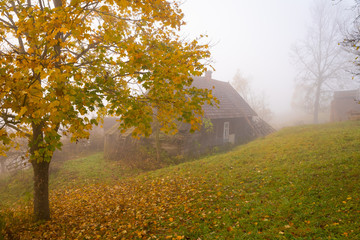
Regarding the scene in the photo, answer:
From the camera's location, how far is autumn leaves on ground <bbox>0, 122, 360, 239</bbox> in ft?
15.4

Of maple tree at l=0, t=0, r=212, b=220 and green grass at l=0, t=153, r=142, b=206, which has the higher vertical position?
maple tree at l=0, t=0, r=212, b=220

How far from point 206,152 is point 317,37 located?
26.6 m

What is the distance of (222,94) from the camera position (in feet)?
77.9

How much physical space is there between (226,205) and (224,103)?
55.3 feet

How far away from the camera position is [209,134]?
18172 millimetres

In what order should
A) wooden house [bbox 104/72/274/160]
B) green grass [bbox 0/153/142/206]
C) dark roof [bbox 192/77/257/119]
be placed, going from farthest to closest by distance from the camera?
dark roof [bbox 192/77/257/119]
wooden house [bbox 104/72/274/160]
green grass [bbox 0/153/142/206]

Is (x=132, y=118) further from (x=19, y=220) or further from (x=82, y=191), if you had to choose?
(x=82, y=191)

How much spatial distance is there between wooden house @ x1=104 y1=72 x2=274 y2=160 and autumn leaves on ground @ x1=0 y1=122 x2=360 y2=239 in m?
4.04

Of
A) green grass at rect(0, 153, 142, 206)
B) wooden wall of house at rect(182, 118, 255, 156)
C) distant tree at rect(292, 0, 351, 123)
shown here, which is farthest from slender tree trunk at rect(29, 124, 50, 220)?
distant tree at rect(292, 0, 351, 123)

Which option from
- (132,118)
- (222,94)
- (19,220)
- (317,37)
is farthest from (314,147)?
(317,37)

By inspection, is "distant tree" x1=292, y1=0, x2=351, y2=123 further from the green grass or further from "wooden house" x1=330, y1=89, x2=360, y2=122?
the green grass

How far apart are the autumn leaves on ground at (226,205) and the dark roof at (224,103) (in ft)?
29.5

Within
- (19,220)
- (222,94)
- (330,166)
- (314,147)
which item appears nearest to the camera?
(19,220)

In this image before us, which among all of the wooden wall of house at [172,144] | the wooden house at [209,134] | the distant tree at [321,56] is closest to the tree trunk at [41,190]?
the wooden house at [209,134]
